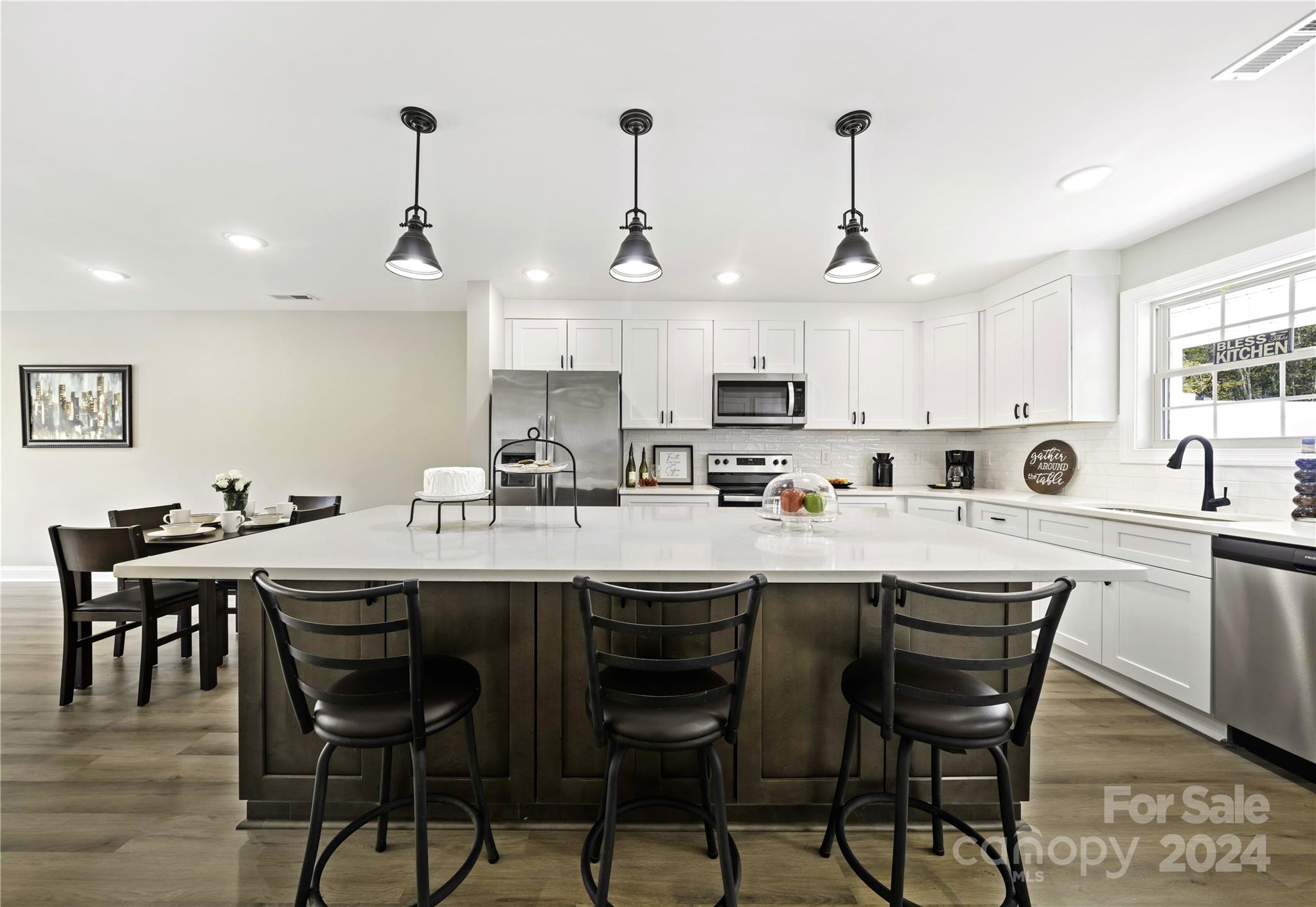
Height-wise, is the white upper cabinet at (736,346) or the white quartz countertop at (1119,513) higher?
the white upper cabinet at (736,346)

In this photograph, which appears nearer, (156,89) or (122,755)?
(156,89)

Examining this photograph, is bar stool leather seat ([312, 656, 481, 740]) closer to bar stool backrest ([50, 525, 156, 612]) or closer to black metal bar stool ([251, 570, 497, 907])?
black metal bar stool ([251, 570, 497, 907])

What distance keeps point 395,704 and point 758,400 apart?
3.54m

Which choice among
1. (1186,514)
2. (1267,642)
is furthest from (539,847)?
(1186,514)

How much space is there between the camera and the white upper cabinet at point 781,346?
175 inches

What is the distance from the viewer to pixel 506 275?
3.80 metres

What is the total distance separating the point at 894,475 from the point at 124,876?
500 centimetres

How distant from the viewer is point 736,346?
4.43 m

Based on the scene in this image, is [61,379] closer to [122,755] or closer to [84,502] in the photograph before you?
[84,502]

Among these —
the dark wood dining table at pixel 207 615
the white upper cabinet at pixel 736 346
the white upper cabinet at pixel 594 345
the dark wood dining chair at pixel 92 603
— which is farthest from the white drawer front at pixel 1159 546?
the dark wood dining chair at pixel 92 603

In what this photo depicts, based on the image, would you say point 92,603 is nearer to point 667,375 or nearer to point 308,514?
point 308,514

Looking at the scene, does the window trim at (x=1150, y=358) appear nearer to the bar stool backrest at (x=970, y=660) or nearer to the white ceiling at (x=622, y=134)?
the white ceiling at (x=622, y=134)

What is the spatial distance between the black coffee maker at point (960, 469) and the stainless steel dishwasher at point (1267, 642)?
2167 millimetres

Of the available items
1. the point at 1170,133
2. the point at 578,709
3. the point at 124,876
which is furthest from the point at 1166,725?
the point at 124,876
